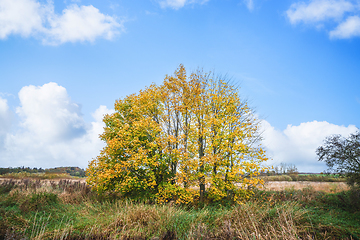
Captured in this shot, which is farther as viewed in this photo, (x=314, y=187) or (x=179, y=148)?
(x=314, y=187)

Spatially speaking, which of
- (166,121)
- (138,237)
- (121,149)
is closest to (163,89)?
(166,121)

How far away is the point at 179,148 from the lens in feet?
33.8

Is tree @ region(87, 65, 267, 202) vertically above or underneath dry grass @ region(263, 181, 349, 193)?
above

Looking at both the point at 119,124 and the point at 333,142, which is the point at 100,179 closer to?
the point at 119,124

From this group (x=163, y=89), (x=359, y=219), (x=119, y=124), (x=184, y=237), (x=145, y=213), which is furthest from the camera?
(x=163, y=89)

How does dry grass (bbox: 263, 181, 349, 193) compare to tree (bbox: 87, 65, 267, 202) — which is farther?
dry grass (bbox: 263, 181, 349, 193)

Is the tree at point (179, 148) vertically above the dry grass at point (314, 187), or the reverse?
the tree at point (179, 148)

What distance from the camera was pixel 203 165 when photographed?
1041 centimetres

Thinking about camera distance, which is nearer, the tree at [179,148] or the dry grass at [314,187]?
the tree at [179,148]

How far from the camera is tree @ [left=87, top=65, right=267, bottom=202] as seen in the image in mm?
9938

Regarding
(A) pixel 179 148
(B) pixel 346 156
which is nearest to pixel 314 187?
(B) pixel 346 156

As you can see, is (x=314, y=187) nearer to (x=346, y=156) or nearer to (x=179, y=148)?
(x=346, y=156)

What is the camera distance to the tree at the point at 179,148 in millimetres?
9938

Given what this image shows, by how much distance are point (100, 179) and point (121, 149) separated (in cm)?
174
